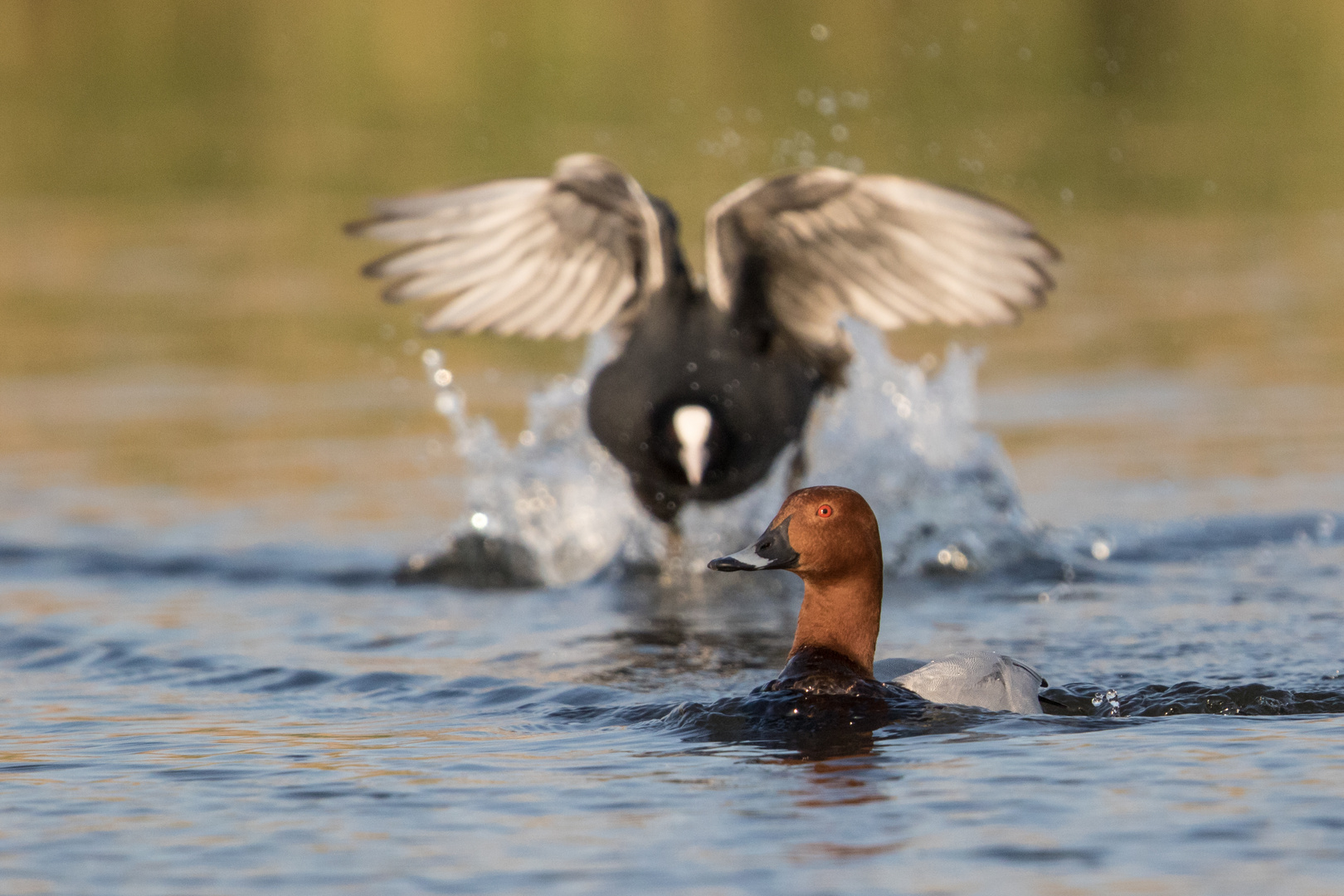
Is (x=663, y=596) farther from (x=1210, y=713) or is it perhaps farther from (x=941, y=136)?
(x=941, y=136)

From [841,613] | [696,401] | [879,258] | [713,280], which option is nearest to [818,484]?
[879,258]

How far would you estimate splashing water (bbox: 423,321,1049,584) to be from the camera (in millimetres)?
9727

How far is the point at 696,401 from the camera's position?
9.22 m

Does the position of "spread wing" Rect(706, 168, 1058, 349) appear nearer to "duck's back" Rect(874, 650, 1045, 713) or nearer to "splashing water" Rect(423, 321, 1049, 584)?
"splashing water" Rect(423, 321, 1049, 584)

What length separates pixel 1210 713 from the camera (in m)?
6.42

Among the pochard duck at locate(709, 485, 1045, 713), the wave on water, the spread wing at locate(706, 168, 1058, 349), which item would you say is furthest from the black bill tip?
the spread wing at locate(706, 168, 1058, 349)

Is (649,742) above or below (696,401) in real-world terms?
below

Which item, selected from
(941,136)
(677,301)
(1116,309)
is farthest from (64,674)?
(941,136)

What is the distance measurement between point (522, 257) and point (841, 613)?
407 centimetres

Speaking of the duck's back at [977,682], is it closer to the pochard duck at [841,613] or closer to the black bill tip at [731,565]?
the pochard duck at [841,613]

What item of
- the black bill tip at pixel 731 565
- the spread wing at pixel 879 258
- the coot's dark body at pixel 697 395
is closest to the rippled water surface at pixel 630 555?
the black bill tip at pixel 731 565

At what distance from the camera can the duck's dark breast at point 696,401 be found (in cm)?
921

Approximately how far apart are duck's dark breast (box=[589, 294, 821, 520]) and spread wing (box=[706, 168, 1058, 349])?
0.26m

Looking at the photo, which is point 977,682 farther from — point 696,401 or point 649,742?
point 696,401
